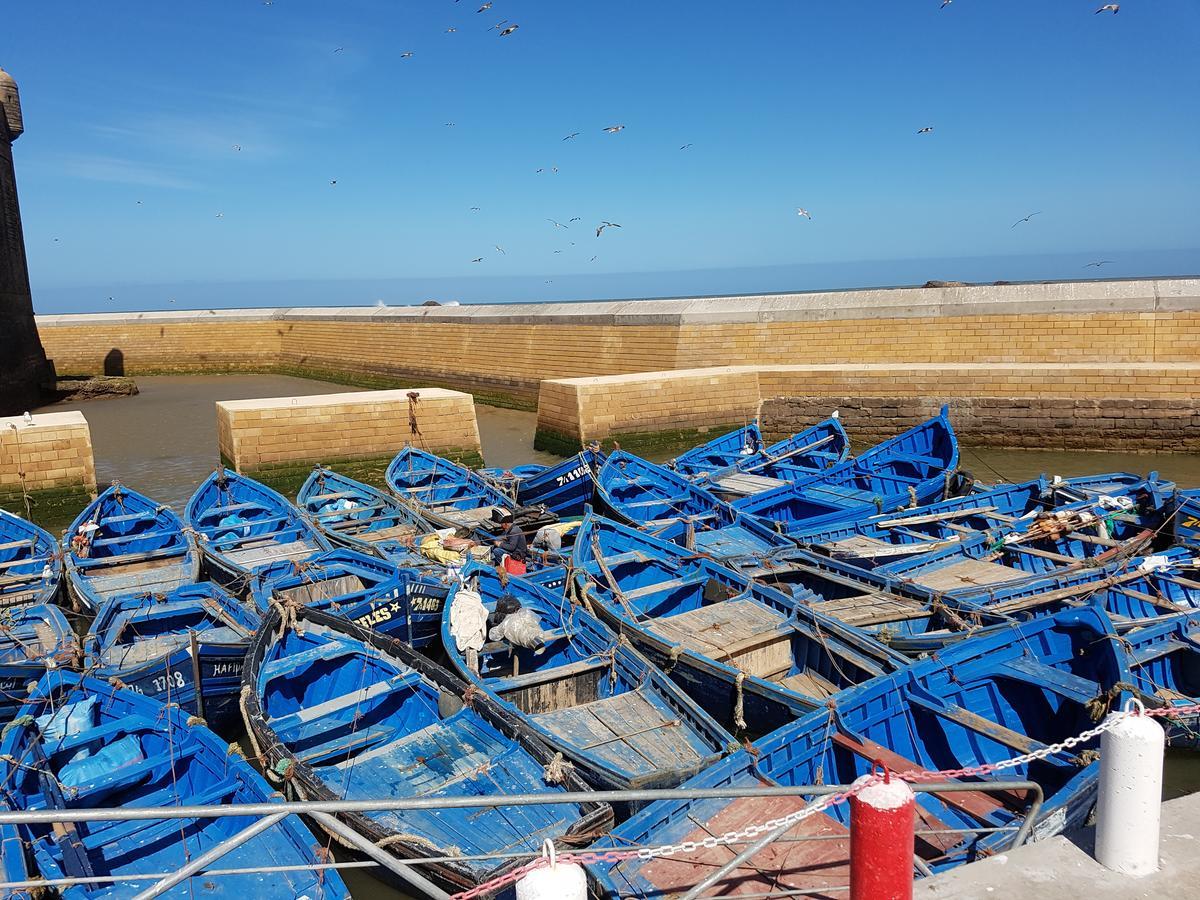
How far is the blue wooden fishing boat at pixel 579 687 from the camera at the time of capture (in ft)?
21.9

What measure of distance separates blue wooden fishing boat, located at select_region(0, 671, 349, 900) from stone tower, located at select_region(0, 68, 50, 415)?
25.3 metres

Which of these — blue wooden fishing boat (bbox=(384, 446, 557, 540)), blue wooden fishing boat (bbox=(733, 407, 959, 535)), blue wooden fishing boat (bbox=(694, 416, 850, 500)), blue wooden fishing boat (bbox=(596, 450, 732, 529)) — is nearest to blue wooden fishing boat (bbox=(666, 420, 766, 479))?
blue wooden fishing boat (bbox=(694, 416, 850, 500))

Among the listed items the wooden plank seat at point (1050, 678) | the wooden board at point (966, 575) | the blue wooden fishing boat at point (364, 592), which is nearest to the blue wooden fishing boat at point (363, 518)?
the blue wooden fishing boat at point (364, 592)

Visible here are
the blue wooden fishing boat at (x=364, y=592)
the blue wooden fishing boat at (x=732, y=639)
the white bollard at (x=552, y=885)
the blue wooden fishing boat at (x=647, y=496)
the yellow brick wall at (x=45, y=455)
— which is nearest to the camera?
the white bollard at (x=552, y=885)

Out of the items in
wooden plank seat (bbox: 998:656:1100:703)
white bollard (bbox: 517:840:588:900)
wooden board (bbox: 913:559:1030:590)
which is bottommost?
wooden board (bbox: 913:559:1030:590)

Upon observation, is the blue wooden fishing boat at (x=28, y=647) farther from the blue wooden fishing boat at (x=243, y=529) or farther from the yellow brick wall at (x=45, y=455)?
the yellow brick wall at (x=45, y=455)

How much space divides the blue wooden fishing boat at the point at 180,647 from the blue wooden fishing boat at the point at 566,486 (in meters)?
6.33

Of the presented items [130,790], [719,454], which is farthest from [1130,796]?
[719,454]

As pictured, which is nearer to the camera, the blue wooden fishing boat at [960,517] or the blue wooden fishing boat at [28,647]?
the blue wooden fishing boat at [28,647]

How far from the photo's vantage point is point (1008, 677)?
7.37 metres

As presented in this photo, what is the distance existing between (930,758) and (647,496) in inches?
323

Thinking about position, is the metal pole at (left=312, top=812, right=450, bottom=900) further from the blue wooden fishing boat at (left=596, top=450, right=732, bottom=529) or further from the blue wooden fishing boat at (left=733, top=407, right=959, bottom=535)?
the blue wooden fishing boat at (left=733, top=407, right=959, bottom=535)

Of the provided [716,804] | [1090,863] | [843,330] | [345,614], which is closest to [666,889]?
[716,804]

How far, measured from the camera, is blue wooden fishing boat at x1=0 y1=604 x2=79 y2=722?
7.93 metres
